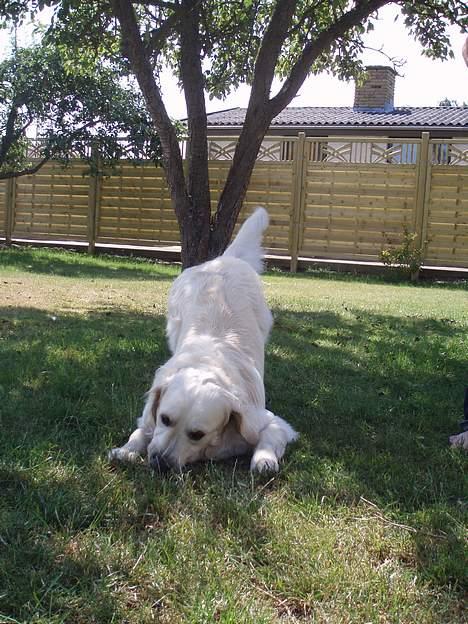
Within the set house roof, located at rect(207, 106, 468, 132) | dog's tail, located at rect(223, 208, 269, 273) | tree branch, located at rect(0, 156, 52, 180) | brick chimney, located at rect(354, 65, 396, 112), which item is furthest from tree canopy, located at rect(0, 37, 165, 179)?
brick chimney, located at rect(354, 65, 396, 112)

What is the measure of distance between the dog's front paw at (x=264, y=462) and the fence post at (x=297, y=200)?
11.2 meters

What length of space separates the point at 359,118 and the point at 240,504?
67.0ft

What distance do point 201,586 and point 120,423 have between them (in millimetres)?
1524

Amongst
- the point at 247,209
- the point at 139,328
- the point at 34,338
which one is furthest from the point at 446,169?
the point at 34,338

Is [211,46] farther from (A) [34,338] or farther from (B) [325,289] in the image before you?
(A) [34,338]

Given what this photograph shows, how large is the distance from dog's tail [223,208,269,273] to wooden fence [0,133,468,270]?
887cm

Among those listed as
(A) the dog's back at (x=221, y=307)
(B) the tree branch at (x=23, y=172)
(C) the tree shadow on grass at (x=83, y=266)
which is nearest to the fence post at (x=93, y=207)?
(C) the tree shadow on grass at (x=83, y=266)

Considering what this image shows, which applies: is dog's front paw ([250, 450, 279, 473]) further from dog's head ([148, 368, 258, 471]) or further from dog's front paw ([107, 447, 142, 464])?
dog's front paw ([107, 447, 142, 464])

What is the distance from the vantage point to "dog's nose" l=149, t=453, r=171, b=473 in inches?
104

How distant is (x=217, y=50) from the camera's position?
8.55 m

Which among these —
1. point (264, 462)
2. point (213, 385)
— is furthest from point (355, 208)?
point (264, 462)

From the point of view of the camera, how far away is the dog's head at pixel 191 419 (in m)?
2.72

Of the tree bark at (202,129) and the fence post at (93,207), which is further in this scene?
the fence post at (93,207)

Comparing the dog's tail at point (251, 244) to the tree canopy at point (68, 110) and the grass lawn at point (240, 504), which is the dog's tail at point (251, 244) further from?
the tree canopy at point (68, 110)
